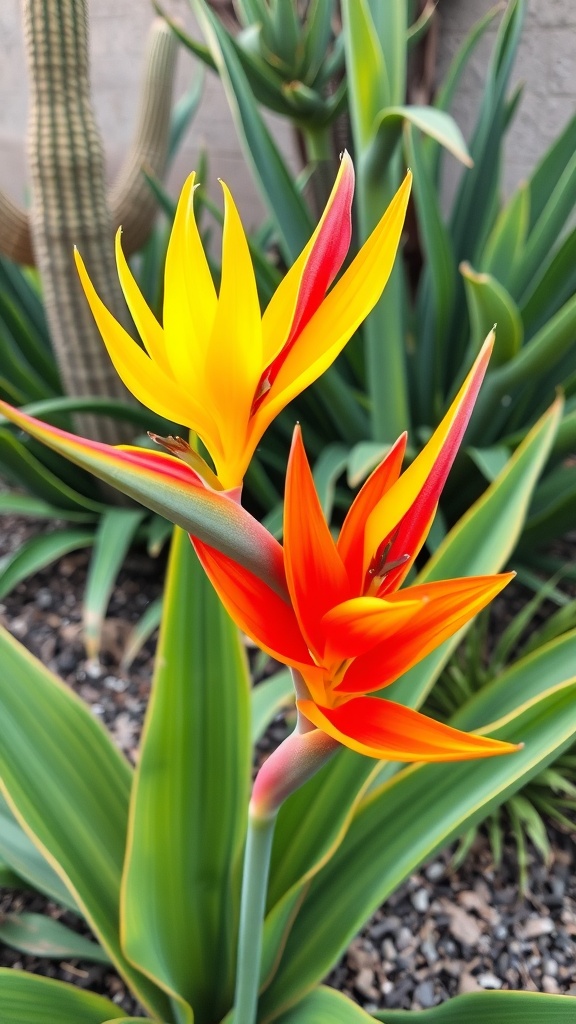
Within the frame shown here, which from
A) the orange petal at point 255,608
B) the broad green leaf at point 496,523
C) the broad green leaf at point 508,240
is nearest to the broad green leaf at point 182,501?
the orange petal at point 255,608

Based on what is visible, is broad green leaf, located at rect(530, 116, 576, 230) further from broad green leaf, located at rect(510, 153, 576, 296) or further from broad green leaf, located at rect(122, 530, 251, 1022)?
broad green leaf, located at rect(122, 530, 251, 1022)

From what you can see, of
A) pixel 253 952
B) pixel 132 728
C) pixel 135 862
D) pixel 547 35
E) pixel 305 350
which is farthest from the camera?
pixel 547 35

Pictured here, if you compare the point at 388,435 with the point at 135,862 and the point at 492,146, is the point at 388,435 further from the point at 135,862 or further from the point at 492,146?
the point at 135,862

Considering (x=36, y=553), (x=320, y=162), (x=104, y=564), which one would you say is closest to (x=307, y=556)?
(x=104, y=564)

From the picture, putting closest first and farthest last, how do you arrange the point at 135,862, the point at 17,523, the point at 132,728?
the point at 135,862, the point at 132,728, the point at 17,523

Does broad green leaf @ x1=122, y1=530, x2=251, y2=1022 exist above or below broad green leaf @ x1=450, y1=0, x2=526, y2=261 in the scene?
below

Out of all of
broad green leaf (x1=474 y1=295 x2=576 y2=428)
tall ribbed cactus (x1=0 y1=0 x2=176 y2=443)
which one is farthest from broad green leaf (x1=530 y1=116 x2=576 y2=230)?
tall ribbed cactus (x1=0 y1=0 x2=176 y2=443)

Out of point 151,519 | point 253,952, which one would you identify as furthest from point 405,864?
point 151,519

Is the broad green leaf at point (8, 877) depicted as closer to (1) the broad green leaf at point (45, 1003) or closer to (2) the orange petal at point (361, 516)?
(1) the broad green leaf at point (45, 1003)
